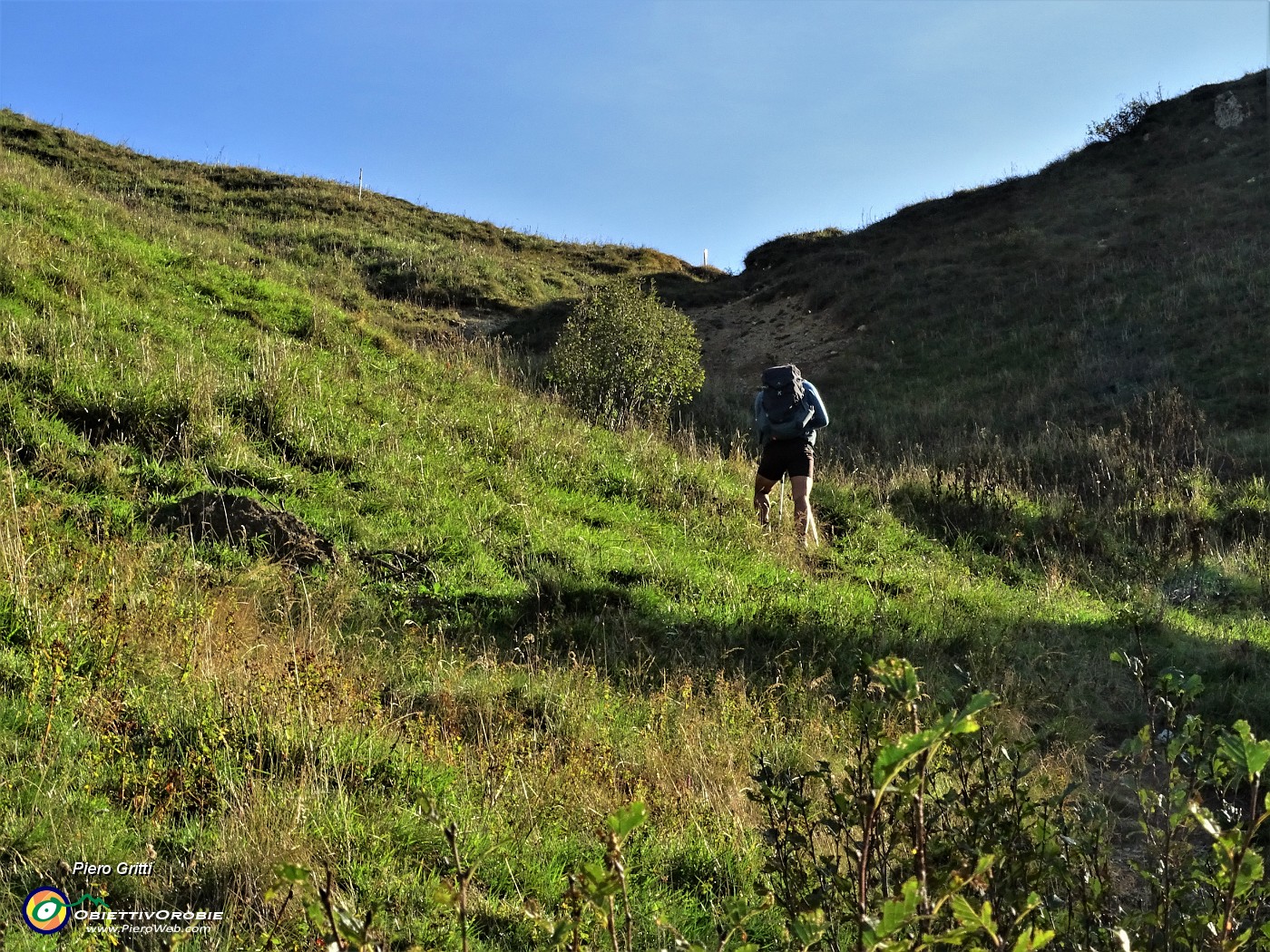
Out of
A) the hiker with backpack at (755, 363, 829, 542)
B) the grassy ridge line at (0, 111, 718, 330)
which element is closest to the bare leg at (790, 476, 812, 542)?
the hiker with backpack at (755, 363, 829, 542)

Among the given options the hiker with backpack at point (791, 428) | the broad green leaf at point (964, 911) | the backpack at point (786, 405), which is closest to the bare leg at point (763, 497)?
the hiker with backpack at point (791, 428)

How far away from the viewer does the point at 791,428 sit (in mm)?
7133

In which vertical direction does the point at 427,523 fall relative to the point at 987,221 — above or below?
below

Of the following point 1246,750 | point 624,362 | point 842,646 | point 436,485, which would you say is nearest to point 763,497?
point 842,646

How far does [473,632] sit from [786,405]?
11.9ft

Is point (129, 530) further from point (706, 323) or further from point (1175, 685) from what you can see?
point (706, 323)

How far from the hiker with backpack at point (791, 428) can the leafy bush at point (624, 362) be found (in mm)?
3144

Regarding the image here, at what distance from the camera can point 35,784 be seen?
2.38 metres

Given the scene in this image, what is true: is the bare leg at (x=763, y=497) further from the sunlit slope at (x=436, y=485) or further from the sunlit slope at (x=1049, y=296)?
the sunlit slope at (x=1049, y=296)

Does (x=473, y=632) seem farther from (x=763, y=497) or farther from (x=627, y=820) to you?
(x=627, y=820)

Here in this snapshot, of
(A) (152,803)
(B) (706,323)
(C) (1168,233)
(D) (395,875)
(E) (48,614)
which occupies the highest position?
(C) (1168,233)

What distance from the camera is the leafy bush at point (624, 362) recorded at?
37.0 feet

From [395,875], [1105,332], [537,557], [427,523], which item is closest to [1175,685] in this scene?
[395,875]

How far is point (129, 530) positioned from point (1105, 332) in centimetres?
1649
